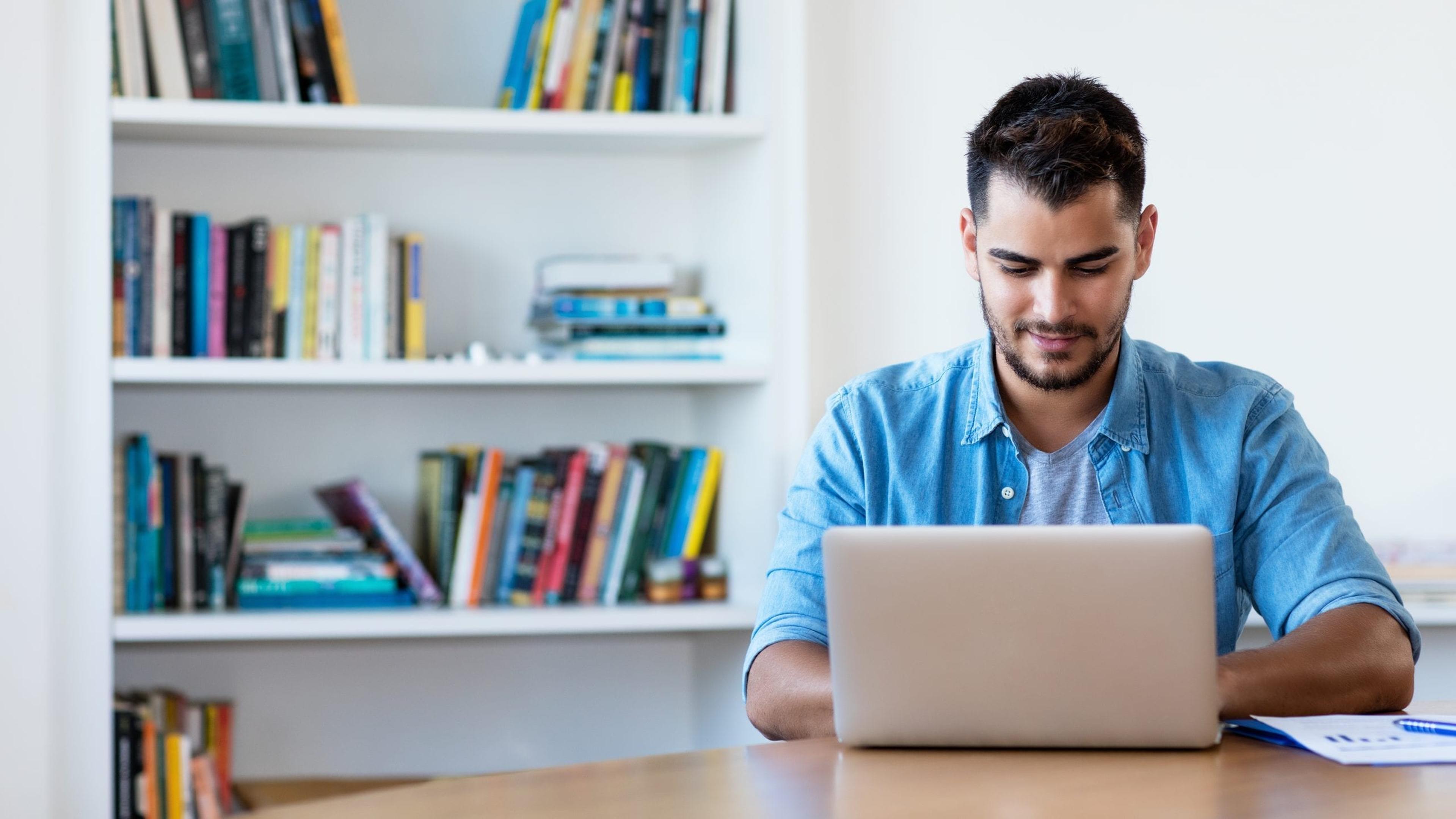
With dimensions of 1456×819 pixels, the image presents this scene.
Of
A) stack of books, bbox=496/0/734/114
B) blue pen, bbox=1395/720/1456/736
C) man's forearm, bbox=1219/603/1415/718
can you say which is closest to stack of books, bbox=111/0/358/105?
stack of books, bbox=496/0/734/114

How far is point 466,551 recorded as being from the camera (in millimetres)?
2434

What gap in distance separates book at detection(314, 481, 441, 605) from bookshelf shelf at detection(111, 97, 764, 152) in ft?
1.95

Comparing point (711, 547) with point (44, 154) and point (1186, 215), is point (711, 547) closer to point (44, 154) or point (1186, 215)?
point (1186, 215)

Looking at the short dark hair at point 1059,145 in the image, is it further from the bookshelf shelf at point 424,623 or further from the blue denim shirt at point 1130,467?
the bookshelf shelf at point 424,623

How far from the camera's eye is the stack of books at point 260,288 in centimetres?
229

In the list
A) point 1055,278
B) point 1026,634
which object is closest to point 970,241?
point 1055,278

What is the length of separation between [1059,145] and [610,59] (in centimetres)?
112

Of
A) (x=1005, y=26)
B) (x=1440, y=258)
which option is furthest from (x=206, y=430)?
(x=1440, y=258)

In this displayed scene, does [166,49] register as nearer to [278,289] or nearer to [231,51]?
[231,51]

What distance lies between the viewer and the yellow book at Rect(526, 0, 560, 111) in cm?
246

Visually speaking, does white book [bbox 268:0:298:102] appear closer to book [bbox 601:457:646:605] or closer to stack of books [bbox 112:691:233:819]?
book [bbox 601:457:646:605]

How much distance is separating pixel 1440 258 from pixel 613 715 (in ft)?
5.47

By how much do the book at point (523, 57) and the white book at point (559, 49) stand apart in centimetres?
3

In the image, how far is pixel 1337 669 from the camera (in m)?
1.29
